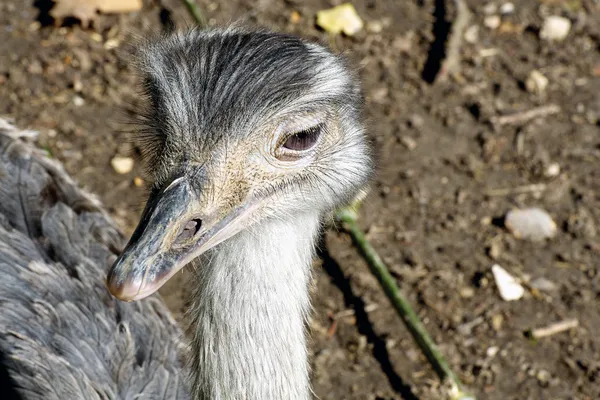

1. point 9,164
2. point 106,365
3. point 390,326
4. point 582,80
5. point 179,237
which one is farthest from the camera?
point 582,80

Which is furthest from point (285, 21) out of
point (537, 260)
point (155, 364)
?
point (155, 364)

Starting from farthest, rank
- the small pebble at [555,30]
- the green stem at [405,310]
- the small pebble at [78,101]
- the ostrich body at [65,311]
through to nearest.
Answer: the small pebble at [555,30] < the small pebble at [78,101] < the green stem at [405,310] < the ostrich body at [65,311]

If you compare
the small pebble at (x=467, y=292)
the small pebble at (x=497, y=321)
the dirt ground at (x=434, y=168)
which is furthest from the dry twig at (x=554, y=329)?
the small pebble at (x=467, y=292)

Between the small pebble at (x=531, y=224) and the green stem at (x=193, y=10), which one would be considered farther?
the green stem at (x=193, y=10)

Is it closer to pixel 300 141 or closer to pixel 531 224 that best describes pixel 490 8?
pixel 531 224

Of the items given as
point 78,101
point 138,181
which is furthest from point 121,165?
point 78,101

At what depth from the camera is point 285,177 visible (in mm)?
2436

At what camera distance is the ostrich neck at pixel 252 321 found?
233 cm

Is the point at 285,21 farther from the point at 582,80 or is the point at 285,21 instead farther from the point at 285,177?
the point at 285,177

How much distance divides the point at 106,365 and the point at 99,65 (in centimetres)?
243

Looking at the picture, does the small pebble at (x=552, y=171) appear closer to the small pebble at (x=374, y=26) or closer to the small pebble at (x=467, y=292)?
the small pebble at (x=467, y=292)

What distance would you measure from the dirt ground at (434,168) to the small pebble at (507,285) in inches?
1.2

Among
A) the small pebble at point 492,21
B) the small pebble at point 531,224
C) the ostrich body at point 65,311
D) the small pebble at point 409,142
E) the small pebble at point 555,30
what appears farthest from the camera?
the small pebble at point 492,21

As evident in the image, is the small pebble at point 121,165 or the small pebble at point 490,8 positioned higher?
the small pebble at point 121,165
